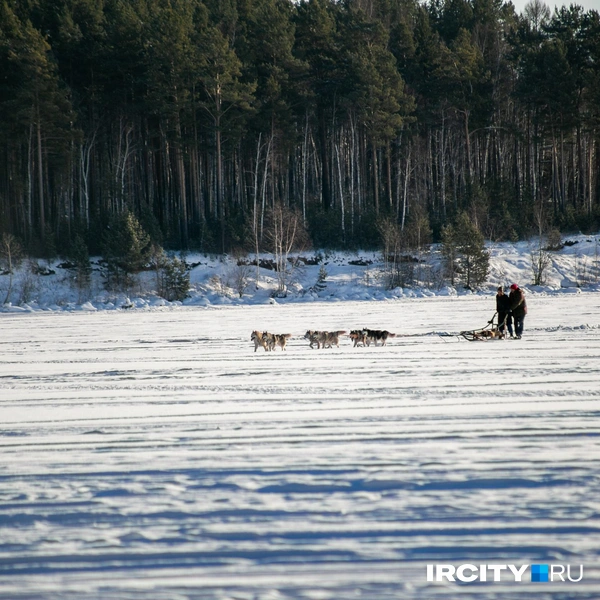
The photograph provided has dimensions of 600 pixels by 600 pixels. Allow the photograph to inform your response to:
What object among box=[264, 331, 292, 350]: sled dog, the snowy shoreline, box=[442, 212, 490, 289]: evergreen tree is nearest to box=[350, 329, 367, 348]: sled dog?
box=[264, 331, 292, 350]: sled dog

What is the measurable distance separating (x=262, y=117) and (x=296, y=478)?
40.5 m

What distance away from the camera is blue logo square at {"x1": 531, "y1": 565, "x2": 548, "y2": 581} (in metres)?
3.70

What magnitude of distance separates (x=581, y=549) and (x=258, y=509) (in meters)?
2.22

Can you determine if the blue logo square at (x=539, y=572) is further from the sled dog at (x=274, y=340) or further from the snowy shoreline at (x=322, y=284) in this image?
the snowy shoreline at (x=322, y=284)

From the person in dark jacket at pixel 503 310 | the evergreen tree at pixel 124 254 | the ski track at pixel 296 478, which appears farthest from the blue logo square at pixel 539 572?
the evergreen tree at pixel 124 254

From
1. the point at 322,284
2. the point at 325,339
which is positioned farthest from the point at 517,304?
the point at 322,284

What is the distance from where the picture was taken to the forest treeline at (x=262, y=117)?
39156 mm

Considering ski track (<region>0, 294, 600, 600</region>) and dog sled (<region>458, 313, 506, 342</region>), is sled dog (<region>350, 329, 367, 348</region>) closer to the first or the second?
dog sled (<region>458, 313, 506, 342</region>)

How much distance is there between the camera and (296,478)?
5176mm

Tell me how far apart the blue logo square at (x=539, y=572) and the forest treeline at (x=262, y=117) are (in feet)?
107

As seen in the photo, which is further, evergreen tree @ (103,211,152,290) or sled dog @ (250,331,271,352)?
evergreen tree @ (103,211,152,290)

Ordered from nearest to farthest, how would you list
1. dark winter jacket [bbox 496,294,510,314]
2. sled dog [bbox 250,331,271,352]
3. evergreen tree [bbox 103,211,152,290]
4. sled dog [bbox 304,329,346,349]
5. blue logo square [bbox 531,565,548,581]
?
blue logo square [bbox 531,565,548,581] → sled dog [bbox 250,331,271,352] → sled dog [bbox 304,329,346,349] → dark winter jacket [bbox 496,294,510,314] → evergreen tree [bbox 103,211,152,290]

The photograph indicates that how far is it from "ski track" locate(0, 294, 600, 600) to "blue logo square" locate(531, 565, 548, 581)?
0.08 m

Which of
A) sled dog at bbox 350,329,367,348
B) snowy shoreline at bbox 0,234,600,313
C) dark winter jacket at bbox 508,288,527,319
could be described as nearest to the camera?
sled dog at bbox 350,329,367,348
